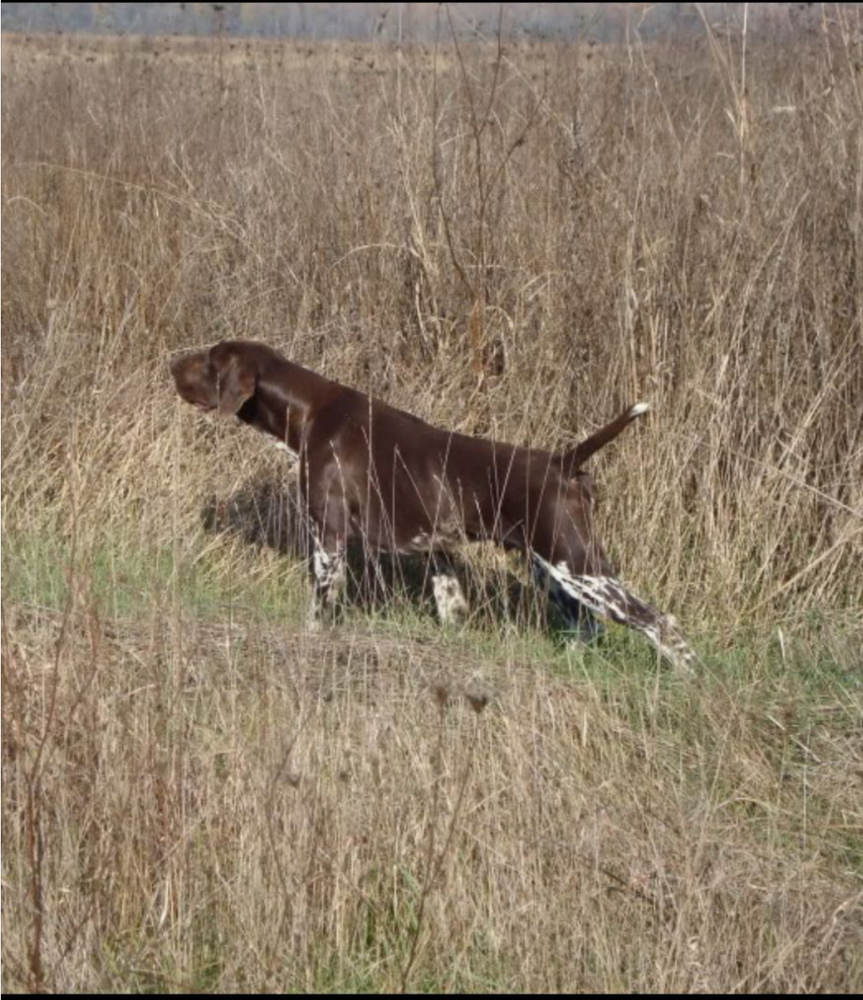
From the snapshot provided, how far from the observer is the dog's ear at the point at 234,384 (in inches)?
270

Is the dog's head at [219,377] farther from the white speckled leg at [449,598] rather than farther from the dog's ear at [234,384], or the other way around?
the white speckled leg at [449,598]

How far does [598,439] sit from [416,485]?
2.35 ft

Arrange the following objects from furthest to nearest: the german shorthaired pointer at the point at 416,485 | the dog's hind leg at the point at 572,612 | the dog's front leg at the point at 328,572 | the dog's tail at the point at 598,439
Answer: the dog's front leg at the point at 328,572
the dog's hind leg at the point at 572,612
the german shorthaired pointer at the point at 416,485
the dog's tail at the point at 598,439

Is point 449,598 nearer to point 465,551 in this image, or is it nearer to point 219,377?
point 465,551

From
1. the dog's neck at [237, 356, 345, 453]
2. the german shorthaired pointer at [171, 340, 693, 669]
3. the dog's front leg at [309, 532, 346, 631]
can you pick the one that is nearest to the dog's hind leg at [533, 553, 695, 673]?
the german shorthaired pointer at [171, 340, 693, 669]

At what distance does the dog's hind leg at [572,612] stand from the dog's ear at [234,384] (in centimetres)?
122

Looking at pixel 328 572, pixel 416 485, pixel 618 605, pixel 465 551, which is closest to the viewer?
pixel 618 605

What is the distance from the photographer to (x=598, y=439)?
616 cm

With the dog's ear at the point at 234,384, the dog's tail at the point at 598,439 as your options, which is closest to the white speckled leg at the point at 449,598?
the dog's tail at the point at 598,439

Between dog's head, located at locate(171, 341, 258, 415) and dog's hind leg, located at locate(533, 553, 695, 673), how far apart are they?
127cm

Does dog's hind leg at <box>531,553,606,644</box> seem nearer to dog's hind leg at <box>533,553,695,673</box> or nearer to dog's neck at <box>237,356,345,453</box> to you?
dog's hind leg at <box>533,553,695,673</box>

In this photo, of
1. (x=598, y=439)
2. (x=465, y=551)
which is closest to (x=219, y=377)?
(x=465, y=551)

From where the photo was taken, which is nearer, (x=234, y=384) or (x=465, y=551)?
(x=234, y=384)

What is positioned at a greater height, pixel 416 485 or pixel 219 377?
pixel 219 377
